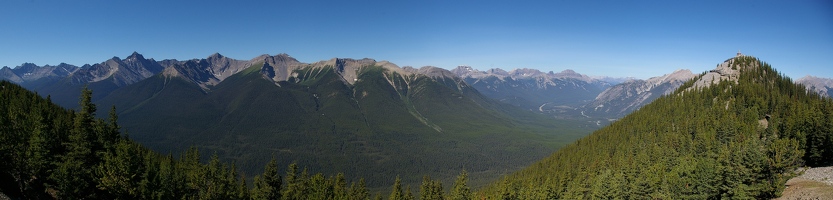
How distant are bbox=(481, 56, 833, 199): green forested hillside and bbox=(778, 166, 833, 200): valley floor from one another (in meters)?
1.44

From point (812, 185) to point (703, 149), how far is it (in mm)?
33245

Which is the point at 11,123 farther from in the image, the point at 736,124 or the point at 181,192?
the point at 736,124

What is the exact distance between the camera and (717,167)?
176 feet

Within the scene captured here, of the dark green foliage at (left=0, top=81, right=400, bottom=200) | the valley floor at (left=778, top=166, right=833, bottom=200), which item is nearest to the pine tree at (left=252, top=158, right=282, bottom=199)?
the dark green foliage at (left=0, top=81, right=400, bottom=200)

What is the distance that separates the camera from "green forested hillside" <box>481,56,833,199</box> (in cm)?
5319

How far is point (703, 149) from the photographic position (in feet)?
277

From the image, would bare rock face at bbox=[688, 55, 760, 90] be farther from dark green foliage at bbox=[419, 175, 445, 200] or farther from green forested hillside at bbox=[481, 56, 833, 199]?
dark green foliage at bbox=[419, 175, 445, 200]

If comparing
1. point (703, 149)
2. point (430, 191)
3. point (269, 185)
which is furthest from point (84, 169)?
point (703, 149)

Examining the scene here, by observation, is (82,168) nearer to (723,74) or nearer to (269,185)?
(269,185)

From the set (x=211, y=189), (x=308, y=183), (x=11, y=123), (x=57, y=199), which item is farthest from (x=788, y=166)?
(x=11, y=123)

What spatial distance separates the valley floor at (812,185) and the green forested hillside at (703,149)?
1439mm

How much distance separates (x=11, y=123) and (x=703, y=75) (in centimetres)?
20573

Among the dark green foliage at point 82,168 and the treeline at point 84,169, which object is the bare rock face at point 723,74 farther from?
the dark green foliage at point 82,168

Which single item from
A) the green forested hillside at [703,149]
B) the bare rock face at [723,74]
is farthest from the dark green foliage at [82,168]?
the bare rock face at [723,74]
